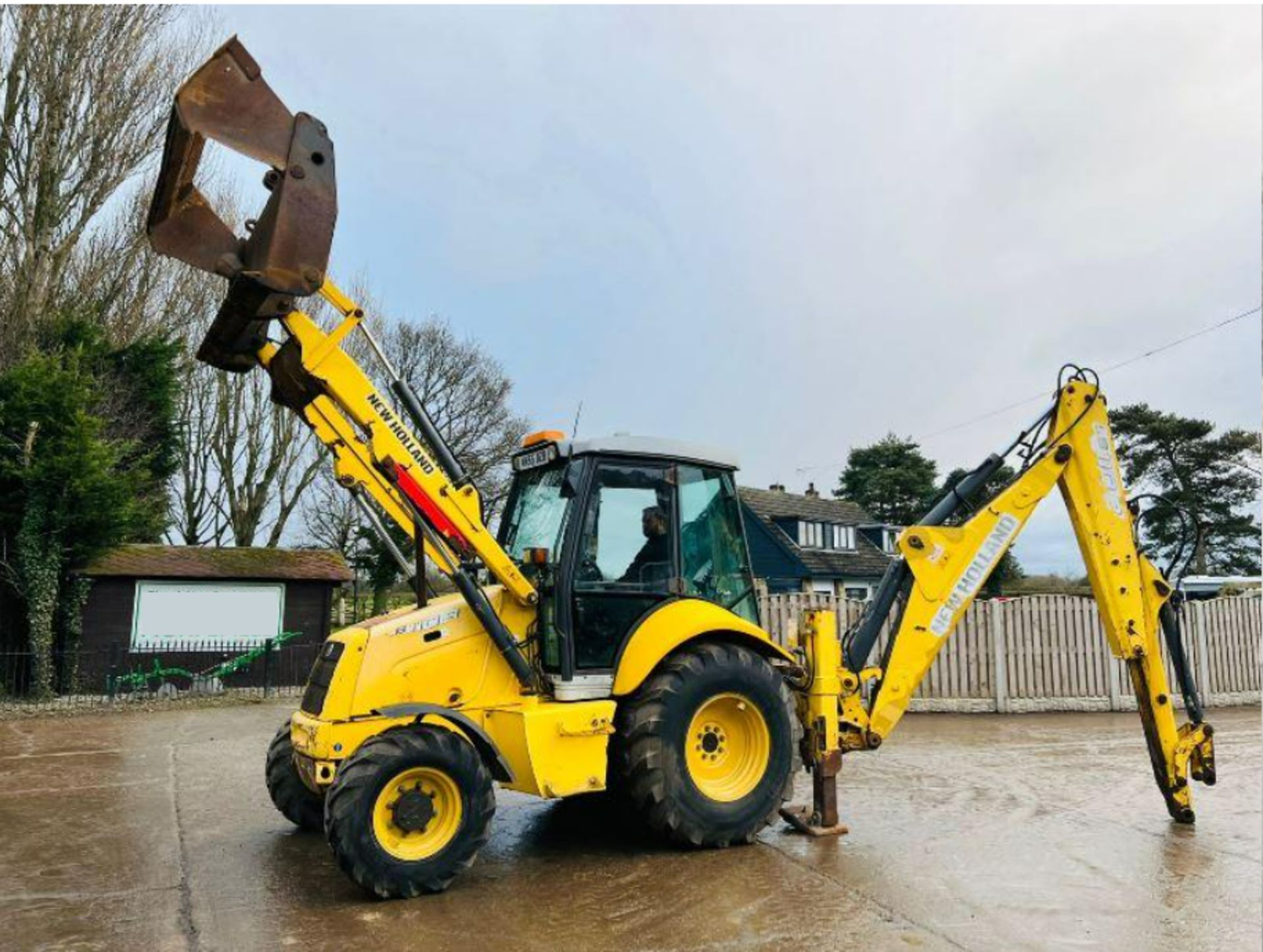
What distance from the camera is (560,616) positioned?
5.49 metres

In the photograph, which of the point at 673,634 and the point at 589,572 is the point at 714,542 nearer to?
the point at 673,634

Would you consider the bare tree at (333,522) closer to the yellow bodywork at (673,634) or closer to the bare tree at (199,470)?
the bare tree at (199,470)

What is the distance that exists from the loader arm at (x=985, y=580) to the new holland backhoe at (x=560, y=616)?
0.02m

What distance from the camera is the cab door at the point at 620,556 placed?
5578 millimetres

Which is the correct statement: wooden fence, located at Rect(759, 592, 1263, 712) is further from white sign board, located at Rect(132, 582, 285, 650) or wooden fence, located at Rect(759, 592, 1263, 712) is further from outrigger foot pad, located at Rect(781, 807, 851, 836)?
white sign board, located at Rect(132, 582, 285, 650)

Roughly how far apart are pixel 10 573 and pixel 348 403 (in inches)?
551

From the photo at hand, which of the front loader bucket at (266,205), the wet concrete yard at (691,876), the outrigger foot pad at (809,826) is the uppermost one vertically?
the front loader bucket at (266,205)

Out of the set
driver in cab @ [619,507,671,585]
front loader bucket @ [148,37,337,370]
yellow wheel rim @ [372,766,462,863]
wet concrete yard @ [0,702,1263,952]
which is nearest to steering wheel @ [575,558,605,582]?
driver in cab @ [619,507,671,585]

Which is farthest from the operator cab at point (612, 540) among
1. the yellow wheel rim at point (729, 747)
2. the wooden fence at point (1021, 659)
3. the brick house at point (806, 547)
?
the brick house at point (806, 547)

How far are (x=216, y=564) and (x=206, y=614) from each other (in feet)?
3.21

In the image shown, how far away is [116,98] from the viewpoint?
61.1ft

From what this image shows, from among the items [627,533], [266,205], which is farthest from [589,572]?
[266,205]

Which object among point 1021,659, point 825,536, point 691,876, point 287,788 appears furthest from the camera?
point 825,536

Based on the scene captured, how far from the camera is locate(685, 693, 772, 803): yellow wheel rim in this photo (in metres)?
5.67
